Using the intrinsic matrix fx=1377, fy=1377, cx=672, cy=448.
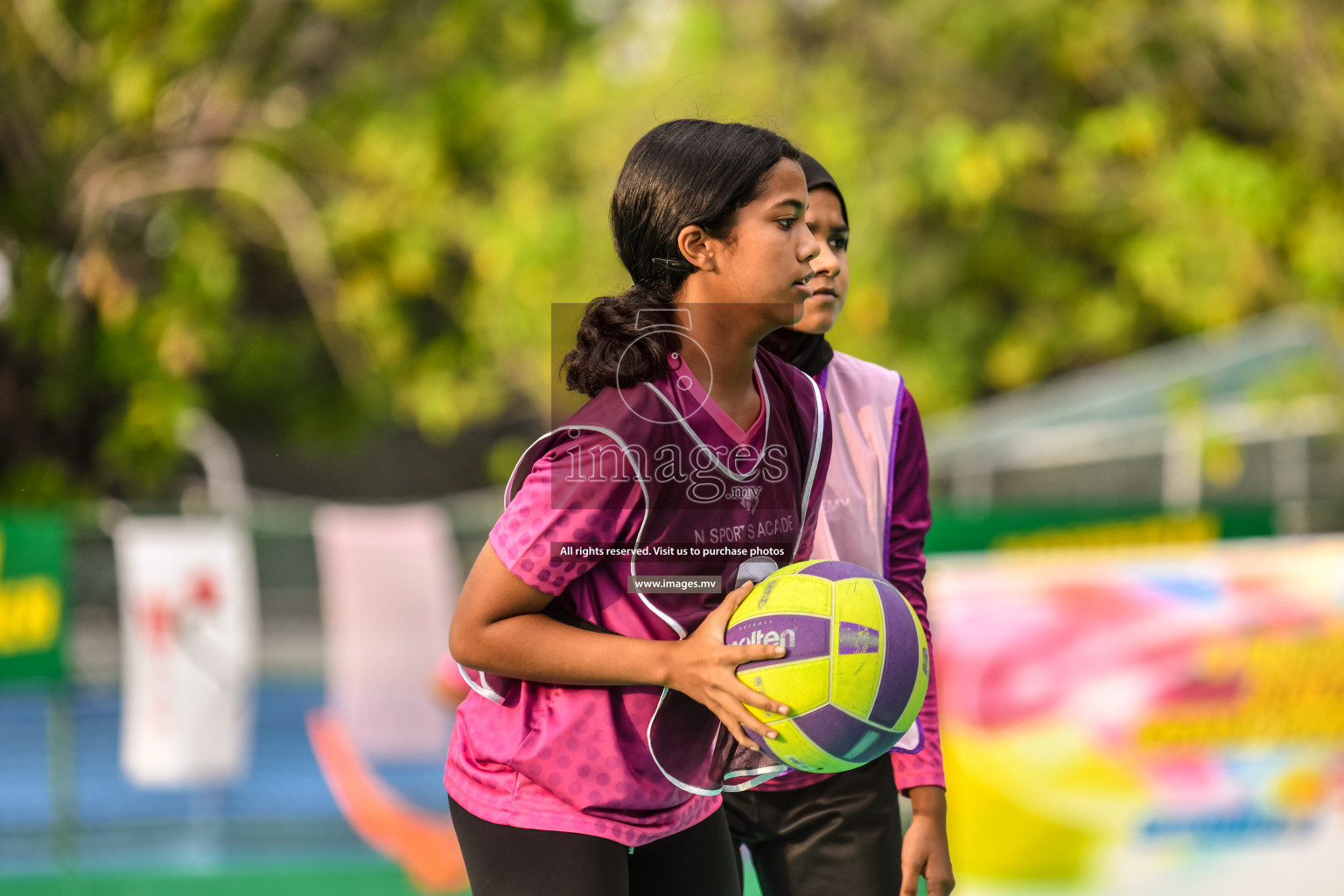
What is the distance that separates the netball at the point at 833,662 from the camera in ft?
5.96

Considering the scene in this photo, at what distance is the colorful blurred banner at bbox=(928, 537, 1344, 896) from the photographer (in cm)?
504

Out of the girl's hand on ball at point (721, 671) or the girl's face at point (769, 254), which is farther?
the girl's face at point (769, 254)

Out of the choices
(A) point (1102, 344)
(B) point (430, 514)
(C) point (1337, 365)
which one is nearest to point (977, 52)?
(A) point (1102, 344)

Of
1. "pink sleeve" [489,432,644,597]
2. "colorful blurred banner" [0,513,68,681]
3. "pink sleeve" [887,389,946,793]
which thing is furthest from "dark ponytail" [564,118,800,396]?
"colorful blurred banner" [0,513,68,681]

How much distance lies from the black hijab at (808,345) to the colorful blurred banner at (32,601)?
5.97 m

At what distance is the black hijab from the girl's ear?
26.5 inches

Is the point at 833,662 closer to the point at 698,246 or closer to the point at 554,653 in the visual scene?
the point at 554,653

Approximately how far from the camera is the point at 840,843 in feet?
8.64

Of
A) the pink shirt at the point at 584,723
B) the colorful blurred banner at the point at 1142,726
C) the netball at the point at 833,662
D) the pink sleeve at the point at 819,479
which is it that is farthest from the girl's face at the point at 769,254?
the colorful blurred banner at the point at 1142,726

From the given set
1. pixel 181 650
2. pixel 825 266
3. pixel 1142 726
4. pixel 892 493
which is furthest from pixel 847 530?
pixel 181 650

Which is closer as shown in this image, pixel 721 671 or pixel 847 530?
pixel 721 671

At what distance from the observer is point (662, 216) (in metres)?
1.97

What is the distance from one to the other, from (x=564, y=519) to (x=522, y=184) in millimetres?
13986

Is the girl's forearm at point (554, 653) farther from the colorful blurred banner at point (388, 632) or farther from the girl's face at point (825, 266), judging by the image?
the colorful blurred banner at point (388, 632)
